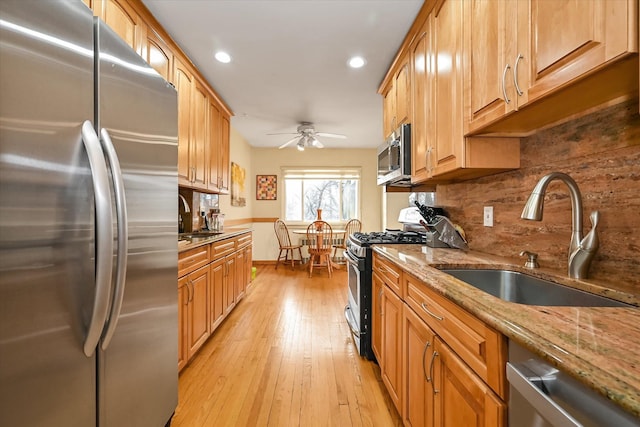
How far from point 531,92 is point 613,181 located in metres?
0.42

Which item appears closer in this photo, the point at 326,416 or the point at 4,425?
the point at 4,425

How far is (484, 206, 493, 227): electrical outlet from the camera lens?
1.70m

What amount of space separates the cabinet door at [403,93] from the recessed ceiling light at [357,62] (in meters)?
0.36

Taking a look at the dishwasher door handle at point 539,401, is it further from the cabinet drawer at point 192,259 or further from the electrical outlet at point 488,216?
the cabinet drawer at point 192,259

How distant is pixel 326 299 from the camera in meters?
3.56

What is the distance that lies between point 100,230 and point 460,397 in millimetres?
1121

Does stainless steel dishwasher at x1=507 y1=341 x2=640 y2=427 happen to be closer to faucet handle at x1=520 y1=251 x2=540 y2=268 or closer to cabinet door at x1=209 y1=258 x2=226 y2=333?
faucet handle at x1=520 y1=251 x2=540 y2=268

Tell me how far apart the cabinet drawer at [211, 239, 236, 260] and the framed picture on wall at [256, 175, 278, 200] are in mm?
2961

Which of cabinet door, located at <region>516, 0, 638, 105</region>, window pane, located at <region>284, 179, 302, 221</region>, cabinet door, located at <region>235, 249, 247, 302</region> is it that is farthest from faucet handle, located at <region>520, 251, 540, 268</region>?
window pane, located at <region>284, 179, 302, 221</region>

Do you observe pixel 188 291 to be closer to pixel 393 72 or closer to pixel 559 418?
pixel 559 418

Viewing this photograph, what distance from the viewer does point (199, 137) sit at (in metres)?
2.77

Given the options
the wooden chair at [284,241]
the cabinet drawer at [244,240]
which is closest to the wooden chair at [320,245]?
the wooden chair at [284,241]

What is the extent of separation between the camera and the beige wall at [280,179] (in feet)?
19.2

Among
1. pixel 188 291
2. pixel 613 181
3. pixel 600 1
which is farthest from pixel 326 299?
pixel 600 1
